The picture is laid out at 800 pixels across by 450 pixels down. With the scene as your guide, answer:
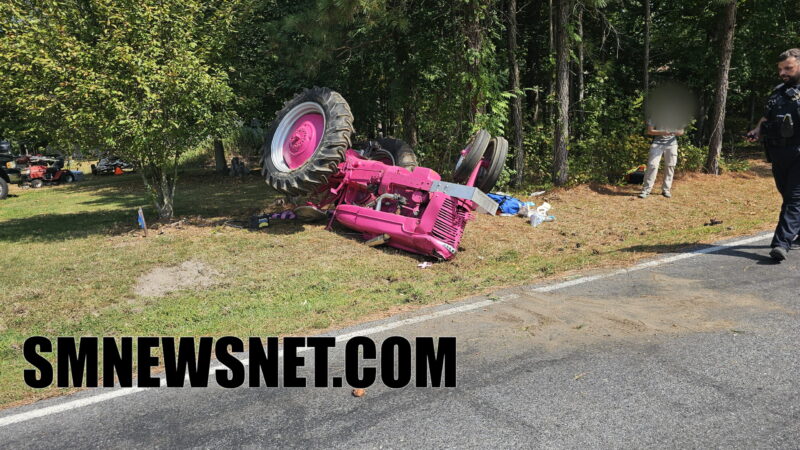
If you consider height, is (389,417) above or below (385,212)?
below

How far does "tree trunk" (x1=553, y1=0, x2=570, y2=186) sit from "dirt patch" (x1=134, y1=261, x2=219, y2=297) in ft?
25.7

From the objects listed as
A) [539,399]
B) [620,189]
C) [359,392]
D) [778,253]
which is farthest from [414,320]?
[620,189]

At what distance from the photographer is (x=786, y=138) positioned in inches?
229

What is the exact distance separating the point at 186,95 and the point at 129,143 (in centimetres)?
124

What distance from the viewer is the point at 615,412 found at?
10.1ft

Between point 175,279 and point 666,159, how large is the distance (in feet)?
29.0

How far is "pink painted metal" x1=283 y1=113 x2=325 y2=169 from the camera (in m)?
8.72

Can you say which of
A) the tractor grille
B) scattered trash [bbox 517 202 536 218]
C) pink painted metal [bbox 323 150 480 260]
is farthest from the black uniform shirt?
scattered trash [bbox 517 202 536 218]

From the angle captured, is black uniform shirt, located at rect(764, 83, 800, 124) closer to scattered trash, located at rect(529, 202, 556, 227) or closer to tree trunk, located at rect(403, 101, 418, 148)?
scattered trash, located at rect(529, 202, 556, 227)

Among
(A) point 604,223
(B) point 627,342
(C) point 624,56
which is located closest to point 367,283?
(B) point 627,342

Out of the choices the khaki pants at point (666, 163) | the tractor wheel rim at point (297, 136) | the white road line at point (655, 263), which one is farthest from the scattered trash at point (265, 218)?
the khaki pants at point (666, 163)

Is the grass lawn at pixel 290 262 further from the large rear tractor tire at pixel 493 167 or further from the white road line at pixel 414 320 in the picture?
the large rear tractor tire at pixel 493 167

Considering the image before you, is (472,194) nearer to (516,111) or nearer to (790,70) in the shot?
(790,70)

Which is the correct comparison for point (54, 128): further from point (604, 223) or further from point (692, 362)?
point (692, 362)
